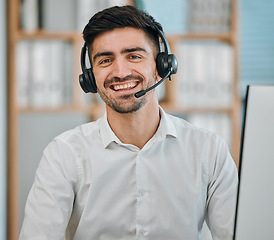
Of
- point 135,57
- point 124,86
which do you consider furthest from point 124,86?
point 135,57

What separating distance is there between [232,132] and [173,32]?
2.81 ft

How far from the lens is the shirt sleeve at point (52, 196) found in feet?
3.44

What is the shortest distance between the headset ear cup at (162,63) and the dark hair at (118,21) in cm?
8

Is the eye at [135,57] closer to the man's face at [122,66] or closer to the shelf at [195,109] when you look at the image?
the man's face at [122,66]

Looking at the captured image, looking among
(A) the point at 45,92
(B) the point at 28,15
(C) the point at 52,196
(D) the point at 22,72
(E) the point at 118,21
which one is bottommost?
(C) the point at 52,196

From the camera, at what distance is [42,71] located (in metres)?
2.47

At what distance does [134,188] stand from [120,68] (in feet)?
1.26

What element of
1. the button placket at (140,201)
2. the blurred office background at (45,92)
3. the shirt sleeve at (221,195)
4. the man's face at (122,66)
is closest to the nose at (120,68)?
the man's face at (122,66)

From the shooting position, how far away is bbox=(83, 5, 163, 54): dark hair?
1.16 m

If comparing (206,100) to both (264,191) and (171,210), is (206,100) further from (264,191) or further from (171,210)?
(264,191)

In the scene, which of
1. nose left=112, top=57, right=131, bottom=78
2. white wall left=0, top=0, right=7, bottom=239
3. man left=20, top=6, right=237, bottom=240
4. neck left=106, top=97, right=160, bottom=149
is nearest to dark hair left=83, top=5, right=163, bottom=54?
man left=20, top=6, right=237, bottom=240

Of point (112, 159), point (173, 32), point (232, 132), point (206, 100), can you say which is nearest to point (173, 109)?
point (206, 100)

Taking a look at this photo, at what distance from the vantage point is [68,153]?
3.90 feet

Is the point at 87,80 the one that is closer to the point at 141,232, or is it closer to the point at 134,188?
the point at 134,188
